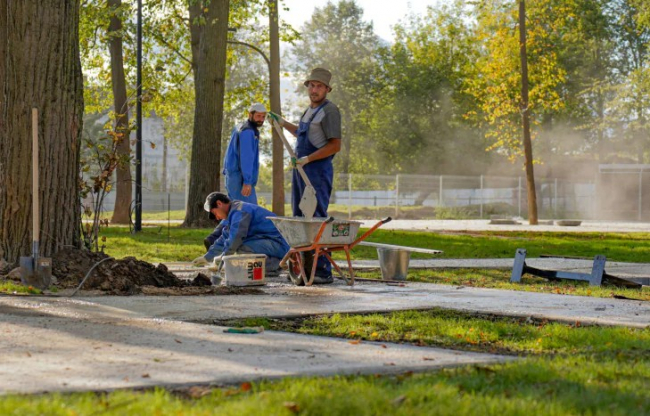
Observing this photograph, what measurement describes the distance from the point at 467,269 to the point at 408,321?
236 inches

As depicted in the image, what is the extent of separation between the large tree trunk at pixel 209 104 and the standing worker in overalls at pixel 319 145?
12605 millimetres

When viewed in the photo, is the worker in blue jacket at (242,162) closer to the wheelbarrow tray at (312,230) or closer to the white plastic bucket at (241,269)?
the wheelbarrow tray at (312,230)

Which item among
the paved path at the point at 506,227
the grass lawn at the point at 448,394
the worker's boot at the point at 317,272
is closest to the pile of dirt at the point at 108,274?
the worker's boot at the point at 317,272

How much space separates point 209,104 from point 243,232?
41.9 feet

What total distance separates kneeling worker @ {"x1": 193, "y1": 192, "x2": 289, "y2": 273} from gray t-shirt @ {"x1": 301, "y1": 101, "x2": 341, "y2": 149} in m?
0.90

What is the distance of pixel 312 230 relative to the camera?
8.91m

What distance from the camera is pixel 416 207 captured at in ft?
160

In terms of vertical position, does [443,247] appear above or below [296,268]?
below

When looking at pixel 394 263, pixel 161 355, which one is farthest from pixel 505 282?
pixel 161 355

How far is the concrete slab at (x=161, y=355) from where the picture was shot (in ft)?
13.8

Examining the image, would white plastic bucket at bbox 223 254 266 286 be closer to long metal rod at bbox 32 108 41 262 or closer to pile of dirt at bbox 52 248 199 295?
pile of dirt at bbox 52 248 199 295

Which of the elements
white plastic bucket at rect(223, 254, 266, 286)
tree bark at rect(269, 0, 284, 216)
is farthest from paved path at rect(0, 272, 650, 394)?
tree bark at rect(269, 0, 284, 216)

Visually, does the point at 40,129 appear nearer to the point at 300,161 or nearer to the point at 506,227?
the point at 300,161

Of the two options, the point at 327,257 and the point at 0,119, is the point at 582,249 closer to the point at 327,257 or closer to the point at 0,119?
the point at 327,257
